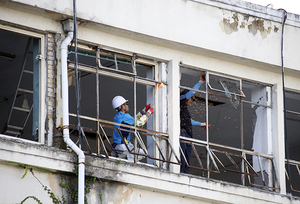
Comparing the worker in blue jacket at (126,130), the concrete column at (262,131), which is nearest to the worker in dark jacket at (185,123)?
the worker in blue jacket at (126,130)

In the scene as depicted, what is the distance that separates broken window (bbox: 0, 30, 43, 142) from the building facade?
0.12ft

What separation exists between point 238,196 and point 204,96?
2.10 meters

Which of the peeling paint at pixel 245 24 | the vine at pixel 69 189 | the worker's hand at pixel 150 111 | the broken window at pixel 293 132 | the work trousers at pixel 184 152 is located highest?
the peeling paint at pixel 245 24

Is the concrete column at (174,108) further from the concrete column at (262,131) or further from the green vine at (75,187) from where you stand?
the concrete column at (262,131)

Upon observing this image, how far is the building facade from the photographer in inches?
390

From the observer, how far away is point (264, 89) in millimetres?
13055

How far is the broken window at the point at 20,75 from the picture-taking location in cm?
1046

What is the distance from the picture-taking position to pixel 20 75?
427 inches

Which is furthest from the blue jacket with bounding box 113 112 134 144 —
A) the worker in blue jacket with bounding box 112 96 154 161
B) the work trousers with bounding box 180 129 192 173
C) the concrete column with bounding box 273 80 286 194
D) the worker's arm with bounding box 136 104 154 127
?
the concrete column with bounding box 273 80 286 194

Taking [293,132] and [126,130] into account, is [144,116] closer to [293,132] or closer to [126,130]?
[126,130]

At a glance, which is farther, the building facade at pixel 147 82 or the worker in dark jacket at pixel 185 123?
the worker in dark jacket at pixel 185 123

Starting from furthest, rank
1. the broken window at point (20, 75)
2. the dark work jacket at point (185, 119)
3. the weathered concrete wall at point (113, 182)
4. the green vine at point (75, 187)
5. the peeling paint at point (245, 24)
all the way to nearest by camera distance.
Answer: the peeling paint at point (245, 24) < the dark work jacket at point (185, 119) < the broken window at point (20, 75) < the green vine at point (75, 187) < the weathered concrete wall at point (113, 182)

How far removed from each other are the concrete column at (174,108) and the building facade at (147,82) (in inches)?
0.8

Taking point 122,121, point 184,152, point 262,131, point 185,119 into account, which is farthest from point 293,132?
point 122,121
